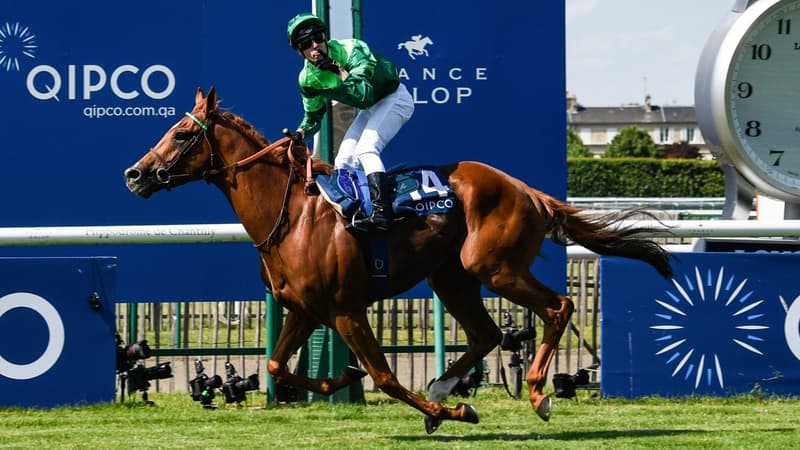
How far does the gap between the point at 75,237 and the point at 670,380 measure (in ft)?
12.0

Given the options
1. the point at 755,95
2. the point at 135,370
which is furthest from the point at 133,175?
the point at 755,95

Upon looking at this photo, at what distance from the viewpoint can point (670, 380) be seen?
872cm

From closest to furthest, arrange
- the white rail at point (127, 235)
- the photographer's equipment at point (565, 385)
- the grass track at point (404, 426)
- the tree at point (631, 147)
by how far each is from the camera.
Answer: the grass track at point (404, 426)
the white rail at point (127, 235)
the photographer's equipment at point (565, 385)
the tree at point (631, 147)

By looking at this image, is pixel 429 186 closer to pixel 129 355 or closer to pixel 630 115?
pixel 129 355

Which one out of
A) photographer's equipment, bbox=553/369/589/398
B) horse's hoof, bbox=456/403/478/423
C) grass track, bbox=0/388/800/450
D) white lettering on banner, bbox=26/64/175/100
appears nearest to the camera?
grass track, bbox=0/388/800/450

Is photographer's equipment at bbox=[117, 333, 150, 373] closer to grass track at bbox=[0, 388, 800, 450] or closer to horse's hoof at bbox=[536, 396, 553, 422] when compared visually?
grass track at bbox=[0, 388, 800, 450]

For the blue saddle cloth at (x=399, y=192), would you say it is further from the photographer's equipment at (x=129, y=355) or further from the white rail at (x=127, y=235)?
the photographer's equipment at (x=129, y=355)

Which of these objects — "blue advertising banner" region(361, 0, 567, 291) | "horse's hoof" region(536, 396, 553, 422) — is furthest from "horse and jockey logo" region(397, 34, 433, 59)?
"horse's hoof" region(536, 396, 553, 422)

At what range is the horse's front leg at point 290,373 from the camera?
7.51 meters

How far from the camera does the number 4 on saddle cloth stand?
728 centimetres

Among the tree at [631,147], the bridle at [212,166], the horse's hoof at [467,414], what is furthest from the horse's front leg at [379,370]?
the tree at [631,147]

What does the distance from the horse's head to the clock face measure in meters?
3.28

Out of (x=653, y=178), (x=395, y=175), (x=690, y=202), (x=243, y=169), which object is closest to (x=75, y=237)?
(x=243, y=169)

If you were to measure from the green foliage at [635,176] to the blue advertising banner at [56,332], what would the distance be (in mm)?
50199
